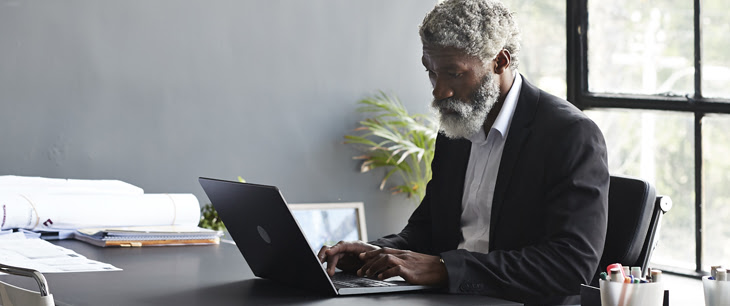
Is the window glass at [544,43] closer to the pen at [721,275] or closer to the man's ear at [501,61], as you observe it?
the man's ear at [501,61]

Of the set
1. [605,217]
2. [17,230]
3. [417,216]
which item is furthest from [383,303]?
[17,230]

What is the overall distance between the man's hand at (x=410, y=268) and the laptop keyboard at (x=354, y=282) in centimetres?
2

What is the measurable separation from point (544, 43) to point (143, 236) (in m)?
3.17

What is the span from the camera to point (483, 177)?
7.97 ft

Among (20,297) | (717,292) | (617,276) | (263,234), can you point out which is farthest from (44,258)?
(717,292)

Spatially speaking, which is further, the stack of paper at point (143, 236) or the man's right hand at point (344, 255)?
the stack of paper at point (143, 236)

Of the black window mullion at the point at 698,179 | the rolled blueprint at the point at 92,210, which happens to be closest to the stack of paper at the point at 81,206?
the rolled blueprint at the point at 92,210

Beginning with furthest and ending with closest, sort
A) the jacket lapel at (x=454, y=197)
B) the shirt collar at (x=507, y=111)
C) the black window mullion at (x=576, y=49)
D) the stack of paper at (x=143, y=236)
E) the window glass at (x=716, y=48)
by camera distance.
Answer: the black window mullion at (x=576, y=49) → the window glass at (x=716, y=48) → the stack of paper at (x=143, y=236) → the jacket lapel at (x=454, y=197) → the shirt collar at (x=507, y=111)

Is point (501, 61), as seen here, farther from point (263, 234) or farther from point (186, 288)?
point (186, 288)

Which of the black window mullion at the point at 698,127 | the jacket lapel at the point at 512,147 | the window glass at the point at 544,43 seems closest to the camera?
the jacket lapel at the point at 512,147

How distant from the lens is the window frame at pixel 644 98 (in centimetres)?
439

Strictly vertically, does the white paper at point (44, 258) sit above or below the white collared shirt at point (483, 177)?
below

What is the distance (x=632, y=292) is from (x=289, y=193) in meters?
3.30

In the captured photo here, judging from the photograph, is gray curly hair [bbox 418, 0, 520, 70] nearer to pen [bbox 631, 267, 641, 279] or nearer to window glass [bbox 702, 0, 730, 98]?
pen [bbox 631, 267, 641, 279]
